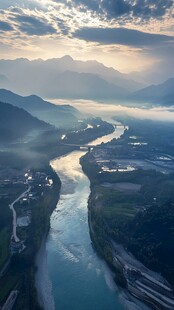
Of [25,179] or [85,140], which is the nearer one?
[25,179]

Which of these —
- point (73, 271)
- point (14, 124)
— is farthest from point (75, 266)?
point (14, 124)

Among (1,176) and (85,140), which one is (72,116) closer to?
(85,140)

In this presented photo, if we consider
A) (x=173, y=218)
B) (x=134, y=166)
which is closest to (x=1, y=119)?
(x=134, y=166)

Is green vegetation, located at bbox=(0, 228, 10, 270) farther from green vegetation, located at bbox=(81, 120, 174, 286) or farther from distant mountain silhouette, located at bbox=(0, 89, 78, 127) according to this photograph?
distant mountain silhouette, located at bbox=(0, 89, 78, 127)

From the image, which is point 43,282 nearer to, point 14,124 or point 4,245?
point 4,245

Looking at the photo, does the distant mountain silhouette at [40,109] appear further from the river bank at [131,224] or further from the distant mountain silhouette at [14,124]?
the river bank at [131,224]
